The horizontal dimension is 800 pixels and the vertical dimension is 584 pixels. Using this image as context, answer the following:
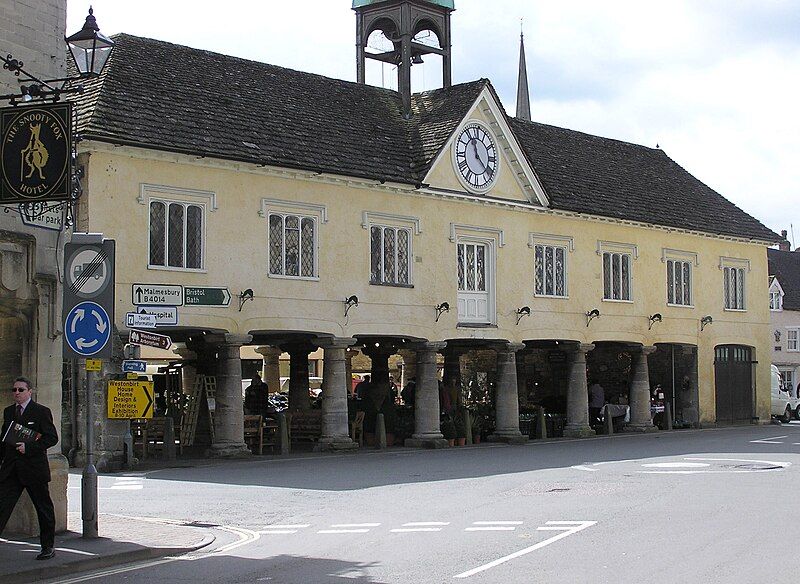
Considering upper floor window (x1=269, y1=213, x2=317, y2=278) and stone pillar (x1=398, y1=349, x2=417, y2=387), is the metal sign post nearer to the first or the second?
upper floor window (x1=269, y1=213, x2=317, y2=278)

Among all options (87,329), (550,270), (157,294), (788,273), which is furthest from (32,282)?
(788,273)

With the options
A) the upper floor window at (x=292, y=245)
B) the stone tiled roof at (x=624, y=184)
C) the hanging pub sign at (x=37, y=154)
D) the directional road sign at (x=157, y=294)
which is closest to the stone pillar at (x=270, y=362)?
the stone tiled roof at (x=624, y=184)

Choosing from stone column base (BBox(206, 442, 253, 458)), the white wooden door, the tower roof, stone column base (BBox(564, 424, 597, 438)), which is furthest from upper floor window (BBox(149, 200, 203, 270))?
stone column base (BBox(564, 424, 597, 438))

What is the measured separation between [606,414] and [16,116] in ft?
94.7

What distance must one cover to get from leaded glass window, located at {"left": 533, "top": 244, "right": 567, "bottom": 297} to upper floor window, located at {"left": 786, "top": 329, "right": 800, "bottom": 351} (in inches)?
1507

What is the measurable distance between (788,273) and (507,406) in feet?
142

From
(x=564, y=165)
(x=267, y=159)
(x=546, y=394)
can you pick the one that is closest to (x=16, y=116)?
(x=267, y=159)

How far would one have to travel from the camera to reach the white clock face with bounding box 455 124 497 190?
3400 cm

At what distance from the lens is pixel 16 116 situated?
44.5 feet

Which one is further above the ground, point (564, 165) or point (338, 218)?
point (564, 165)

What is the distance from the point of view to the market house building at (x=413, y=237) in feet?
90.0

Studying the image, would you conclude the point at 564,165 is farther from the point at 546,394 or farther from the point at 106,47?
the point at 106,47

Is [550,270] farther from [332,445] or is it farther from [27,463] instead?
[27,463]

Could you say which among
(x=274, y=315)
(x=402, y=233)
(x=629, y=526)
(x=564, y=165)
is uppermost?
(x=564, y=165)
